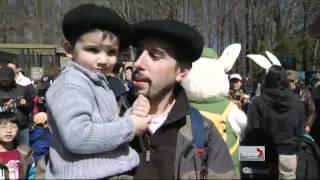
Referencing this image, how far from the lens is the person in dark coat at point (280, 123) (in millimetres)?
6633

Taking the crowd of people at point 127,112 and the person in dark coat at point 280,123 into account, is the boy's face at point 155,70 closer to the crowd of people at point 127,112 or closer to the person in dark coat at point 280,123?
the crowd of people at point 127,112

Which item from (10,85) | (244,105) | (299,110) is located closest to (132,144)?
(299,110)

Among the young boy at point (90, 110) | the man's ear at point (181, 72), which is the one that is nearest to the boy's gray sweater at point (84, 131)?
the young boy at point (90, 110)

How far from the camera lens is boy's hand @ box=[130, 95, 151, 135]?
2209 mm

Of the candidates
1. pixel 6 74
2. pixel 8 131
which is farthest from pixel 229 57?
pixel 6 74

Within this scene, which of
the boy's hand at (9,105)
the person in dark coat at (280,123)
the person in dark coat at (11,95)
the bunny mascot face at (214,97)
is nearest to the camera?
the bunny mascot face at (214,97)

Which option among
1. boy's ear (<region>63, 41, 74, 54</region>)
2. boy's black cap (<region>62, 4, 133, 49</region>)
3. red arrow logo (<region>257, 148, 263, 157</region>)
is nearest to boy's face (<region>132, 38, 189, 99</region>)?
boy's black cap (<region>62, 4, 133, 49</region>)

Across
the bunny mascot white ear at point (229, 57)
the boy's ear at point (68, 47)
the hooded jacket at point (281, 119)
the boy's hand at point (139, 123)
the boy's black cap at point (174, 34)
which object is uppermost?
the boy's black cap at point (174, 34)

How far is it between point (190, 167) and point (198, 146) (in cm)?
10

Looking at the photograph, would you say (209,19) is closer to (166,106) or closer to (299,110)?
(299,110)

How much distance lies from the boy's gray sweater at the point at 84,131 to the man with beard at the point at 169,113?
0.48ft

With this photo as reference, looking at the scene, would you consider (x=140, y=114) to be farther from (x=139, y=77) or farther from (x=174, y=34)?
(x=174, y=34)

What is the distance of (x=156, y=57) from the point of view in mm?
2389

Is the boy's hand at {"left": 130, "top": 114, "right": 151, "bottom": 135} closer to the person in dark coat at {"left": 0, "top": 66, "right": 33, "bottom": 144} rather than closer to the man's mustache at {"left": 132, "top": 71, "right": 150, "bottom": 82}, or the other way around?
the man's mustache at {"left": 132, "top": 71, "right": 150, "bottom": 82}
